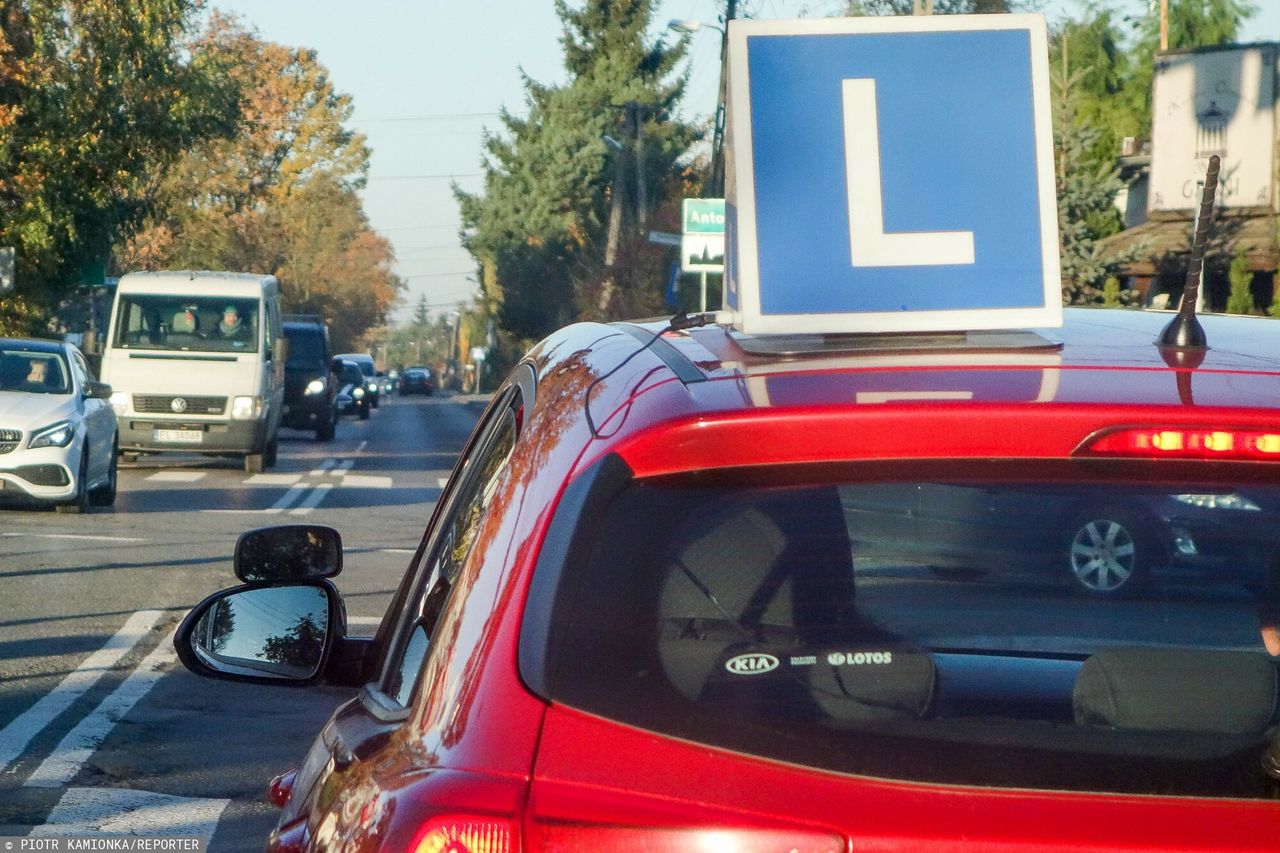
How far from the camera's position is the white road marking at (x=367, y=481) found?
73.9 feet

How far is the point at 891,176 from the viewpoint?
2.59 m

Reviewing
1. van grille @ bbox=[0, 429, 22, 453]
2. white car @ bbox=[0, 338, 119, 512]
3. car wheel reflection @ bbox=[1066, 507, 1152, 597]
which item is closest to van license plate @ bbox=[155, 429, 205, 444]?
white car @ bbox=[0, 338, 119, 512]

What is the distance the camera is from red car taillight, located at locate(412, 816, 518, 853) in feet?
6.00

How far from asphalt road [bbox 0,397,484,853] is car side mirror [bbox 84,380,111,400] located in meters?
1.13

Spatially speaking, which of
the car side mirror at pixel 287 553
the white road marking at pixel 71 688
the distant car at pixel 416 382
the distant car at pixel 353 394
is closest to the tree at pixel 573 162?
the distant car at pixel 353 394

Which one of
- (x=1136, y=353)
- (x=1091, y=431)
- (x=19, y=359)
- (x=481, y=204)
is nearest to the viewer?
(x=1091, y=431)

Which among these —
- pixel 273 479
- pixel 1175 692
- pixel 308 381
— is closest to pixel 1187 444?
pixel 1175 692

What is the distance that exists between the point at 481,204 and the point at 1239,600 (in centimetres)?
7415

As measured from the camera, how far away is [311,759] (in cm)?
290

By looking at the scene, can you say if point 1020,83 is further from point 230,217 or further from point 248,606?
point 230,217

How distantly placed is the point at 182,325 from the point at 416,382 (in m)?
81.9

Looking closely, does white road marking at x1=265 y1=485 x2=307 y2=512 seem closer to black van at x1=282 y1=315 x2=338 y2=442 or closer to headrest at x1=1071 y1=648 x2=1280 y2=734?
black van at x1=282 y1=315 x2=338 y2=442

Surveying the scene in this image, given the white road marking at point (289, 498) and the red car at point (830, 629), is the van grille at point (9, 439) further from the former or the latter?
the red car at point (830, 629)

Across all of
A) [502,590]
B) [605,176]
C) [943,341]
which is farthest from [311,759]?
[605,176]
